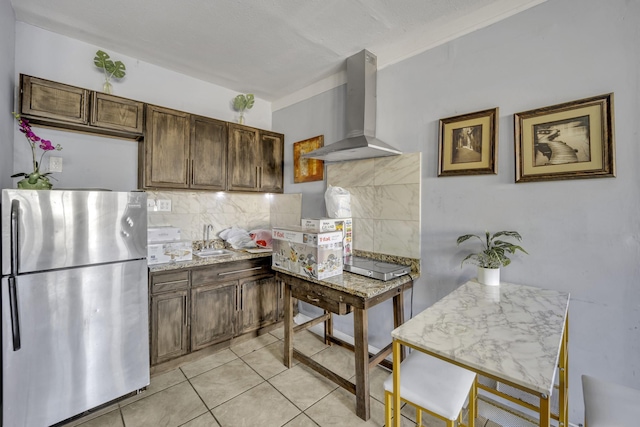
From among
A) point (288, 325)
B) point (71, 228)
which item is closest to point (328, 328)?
point (288, 325)

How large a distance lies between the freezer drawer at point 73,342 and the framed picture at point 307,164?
1.79 meters

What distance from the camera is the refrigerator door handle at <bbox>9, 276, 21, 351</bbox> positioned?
1.48 meters

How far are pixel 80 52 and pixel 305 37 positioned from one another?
1927mm

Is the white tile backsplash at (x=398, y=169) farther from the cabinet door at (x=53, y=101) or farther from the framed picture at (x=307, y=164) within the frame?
the cabinet door at (x=53, y=101)

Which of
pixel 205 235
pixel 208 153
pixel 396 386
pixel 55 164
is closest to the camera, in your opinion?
pixel 396 386

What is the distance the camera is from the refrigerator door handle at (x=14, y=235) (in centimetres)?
147

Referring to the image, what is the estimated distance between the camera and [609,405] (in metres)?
1.06

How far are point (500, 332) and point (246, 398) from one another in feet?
5.72

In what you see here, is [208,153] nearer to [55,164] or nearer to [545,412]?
[55,164]

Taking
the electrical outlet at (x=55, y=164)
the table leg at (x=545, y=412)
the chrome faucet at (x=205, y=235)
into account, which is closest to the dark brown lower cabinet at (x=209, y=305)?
the chrome faucet at (x=205, y=235)

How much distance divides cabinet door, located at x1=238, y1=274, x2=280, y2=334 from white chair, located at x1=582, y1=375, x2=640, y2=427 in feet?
7.86

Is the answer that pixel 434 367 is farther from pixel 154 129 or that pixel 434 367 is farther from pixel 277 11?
pixel 154 129

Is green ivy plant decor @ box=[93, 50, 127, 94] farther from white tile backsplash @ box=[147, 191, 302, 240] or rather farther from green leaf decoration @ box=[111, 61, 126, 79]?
white tile backsplash @ box=[147, 191, 302, 240]

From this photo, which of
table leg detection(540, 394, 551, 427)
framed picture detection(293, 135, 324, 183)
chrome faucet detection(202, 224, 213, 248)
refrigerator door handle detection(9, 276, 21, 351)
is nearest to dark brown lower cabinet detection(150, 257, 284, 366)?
chrome faucet detection(202, 224, 213, 248)
